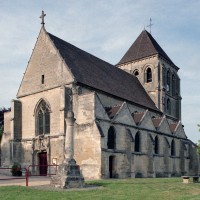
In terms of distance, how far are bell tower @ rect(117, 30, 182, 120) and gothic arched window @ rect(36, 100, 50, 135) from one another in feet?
Answer: 50.0

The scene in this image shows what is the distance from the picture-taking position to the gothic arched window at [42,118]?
27.2 metres

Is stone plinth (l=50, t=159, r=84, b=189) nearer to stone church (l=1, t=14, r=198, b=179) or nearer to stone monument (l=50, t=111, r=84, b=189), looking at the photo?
stone monument (l=50, t=111, r=84, b=189)

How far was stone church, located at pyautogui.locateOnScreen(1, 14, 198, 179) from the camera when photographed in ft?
79.8

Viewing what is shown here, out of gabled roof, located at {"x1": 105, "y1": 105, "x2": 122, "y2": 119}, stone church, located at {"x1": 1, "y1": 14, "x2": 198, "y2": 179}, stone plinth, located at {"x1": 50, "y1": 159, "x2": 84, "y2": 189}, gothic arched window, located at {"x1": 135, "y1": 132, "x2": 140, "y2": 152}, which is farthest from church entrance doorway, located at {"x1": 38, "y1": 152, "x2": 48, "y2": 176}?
stone plinth, located at {"x1": 50, "y1": 159, "x2": 84, "y2": 189}

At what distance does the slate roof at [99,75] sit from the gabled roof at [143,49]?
4690 mm

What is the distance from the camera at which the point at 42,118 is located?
2773cm

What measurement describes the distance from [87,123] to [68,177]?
7827 millimetres

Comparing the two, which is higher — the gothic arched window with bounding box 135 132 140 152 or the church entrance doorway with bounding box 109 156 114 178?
the gothic arched window with bounding box 135 132 140 152

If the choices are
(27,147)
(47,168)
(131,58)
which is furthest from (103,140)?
(131,58)

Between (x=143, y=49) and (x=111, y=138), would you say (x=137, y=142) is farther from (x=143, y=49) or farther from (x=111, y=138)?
(x=143, y=49)

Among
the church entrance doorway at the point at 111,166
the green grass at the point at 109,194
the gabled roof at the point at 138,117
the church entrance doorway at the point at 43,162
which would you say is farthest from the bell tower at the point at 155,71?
the green grass at the point at 109,194

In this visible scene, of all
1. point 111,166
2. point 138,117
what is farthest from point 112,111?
point 111,166

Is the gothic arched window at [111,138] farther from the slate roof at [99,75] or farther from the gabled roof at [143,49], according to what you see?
the gabled roof at [143,49]

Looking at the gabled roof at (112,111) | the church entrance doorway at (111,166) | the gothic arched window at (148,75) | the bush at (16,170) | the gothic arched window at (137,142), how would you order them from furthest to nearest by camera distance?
the gothic arched window at (148,75) < the gothic arched window at (137,142) < the bush at (16,170) < the gabled roof at (112,111) < the church entrance doorway at (111,166)
